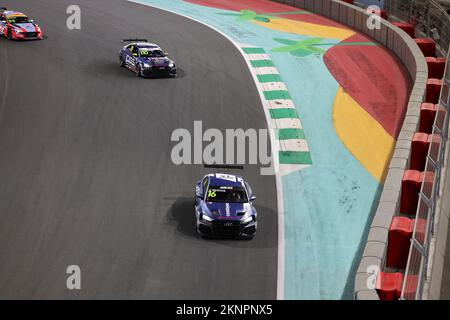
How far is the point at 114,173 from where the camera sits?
3186 centimetres

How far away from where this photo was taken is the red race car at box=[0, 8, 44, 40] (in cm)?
4584

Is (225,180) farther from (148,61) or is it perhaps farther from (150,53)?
(150,53)

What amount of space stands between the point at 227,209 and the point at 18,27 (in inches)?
854

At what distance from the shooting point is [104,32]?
157 feet

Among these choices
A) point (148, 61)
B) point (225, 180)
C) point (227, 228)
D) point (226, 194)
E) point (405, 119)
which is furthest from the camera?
point (148, 61)

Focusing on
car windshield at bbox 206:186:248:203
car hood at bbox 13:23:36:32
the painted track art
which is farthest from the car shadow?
car hood at bbox 13:23:36:32

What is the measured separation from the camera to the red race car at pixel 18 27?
1805 inches

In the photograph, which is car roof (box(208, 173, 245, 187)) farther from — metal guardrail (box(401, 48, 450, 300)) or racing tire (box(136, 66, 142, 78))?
racing tire (box(136, 66, 142, 78))

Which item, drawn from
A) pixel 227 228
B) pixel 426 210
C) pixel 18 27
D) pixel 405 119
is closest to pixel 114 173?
pixel 227 228

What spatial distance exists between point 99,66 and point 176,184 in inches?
496

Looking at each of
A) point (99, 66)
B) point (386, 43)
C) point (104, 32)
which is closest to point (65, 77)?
point (99, 66)

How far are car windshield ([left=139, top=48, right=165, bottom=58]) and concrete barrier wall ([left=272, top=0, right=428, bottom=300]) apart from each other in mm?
10398

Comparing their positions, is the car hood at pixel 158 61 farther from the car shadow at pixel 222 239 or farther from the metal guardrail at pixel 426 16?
the metal guardrail at pixel 426 16
